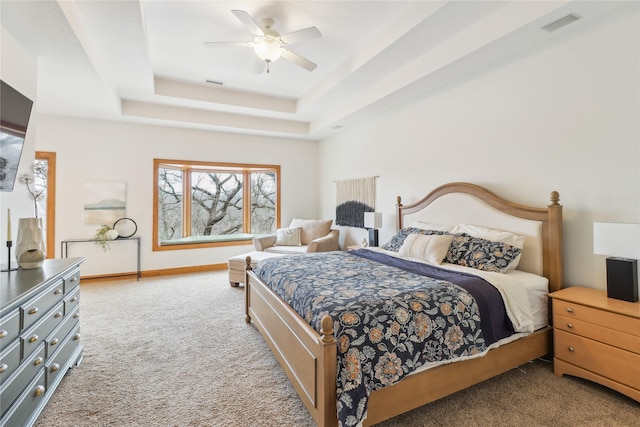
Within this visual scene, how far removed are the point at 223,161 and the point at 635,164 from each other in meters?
5.51

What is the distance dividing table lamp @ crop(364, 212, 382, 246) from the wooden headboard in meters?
0.70

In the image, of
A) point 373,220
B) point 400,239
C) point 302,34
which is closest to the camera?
point 302,34

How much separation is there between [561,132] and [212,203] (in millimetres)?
5464

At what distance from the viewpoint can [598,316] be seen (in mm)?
1970

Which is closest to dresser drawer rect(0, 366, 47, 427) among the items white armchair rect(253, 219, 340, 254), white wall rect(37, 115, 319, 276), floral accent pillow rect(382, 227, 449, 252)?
floral accent pillow rect(382, 227, 449, 252)

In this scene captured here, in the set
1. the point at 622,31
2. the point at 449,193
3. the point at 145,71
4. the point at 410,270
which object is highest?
the point at 145,71

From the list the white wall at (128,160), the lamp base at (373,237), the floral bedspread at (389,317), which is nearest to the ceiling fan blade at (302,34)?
the floral bedspread at (389,317)

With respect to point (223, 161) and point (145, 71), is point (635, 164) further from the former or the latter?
point (223, 161)

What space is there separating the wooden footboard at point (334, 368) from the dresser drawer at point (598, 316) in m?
0.28

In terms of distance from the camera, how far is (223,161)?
5688 mm

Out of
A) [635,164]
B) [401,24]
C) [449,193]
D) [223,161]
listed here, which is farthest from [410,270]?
[223,161]

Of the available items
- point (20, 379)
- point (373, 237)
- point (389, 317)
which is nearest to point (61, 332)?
point (20, 379)

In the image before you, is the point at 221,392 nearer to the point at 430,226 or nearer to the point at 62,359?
the point at 62,359

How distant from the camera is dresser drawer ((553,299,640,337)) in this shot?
1829mm
